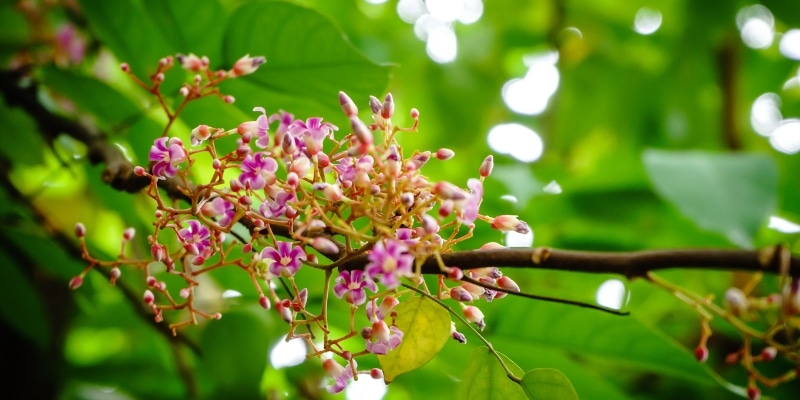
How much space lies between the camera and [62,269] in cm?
117

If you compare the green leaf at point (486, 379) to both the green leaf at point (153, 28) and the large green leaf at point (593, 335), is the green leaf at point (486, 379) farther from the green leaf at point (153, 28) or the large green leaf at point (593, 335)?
the green leaf at point (153, 28)

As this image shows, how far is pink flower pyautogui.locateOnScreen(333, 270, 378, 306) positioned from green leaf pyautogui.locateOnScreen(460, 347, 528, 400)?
138 mm

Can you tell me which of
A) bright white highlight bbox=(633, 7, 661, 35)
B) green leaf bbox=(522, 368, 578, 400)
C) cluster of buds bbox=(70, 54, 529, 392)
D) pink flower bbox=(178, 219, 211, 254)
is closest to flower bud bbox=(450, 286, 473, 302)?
cluster of buds bbox=(70, 54, 529, 392)

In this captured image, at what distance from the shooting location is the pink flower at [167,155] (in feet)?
1.98

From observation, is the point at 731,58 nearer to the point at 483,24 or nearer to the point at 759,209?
the point at 483,24

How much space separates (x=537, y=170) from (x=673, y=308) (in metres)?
0.46

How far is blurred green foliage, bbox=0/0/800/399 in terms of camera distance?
0.94 meters

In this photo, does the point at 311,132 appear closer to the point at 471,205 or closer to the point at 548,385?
the point at 471,205

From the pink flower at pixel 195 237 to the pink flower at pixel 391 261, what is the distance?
19 centimetres

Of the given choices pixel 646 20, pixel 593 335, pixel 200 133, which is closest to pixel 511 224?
pixel 200 133

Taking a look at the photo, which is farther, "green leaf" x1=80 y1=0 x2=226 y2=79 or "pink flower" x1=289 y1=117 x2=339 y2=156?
"green leaf" x1=80 y1=0 x2=226 y2=79

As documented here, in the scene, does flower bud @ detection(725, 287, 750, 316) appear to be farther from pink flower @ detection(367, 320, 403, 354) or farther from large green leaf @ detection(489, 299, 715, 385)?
large green leaf @ detection(489, 299, 715, 385)

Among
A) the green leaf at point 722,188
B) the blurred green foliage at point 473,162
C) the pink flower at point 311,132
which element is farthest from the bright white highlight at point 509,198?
the pink flower at point 311,132

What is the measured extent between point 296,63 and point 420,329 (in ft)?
1.43
